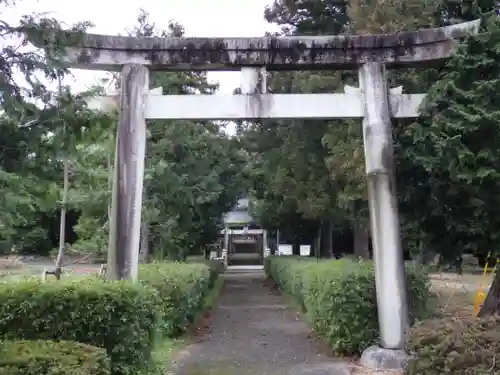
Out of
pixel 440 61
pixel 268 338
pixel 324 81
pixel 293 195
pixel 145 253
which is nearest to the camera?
pixel 440 61

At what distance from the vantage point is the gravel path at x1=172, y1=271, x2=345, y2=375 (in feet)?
27.4

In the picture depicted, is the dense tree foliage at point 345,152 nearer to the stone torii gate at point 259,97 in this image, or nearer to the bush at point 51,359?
the stone torii gate at point 259,97

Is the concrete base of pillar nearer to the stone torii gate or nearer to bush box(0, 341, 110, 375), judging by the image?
the stone torii gate

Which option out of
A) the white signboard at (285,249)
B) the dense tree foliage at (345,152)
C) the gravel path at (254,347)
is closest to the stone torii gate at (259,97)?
the dense tree foliage at (345,152)

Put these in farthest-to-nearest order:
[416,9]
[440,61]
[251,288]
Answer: [251,288] < [416,9] < [440,61]

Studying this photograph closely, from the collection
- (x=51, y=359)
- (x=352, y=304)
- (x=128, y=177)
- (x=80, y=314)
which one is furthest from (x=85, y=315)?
(x=352, y=304)

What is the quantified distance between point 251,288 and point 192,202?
7186mm

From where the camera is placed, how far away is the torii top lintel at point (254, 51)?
28.6 ft

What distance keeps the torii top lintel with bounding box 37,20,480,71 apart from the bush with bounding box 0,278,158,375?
405cm

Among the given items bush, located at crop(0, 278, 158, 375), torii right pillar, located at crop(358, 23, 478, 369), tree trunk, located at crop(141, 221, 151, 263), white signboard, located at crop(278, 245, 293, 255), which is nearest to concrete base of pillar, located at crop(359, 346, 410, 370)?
torii right pillar, located at crop(358, 23, 478, 369)

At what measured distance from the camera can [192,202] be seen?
18.2m

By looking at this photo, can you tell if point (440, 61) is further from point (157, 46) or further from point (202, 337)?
point (202, 337)

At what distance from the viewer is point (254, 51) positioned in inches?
346

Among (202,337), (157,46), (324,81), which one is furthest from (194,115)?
(324,81)
